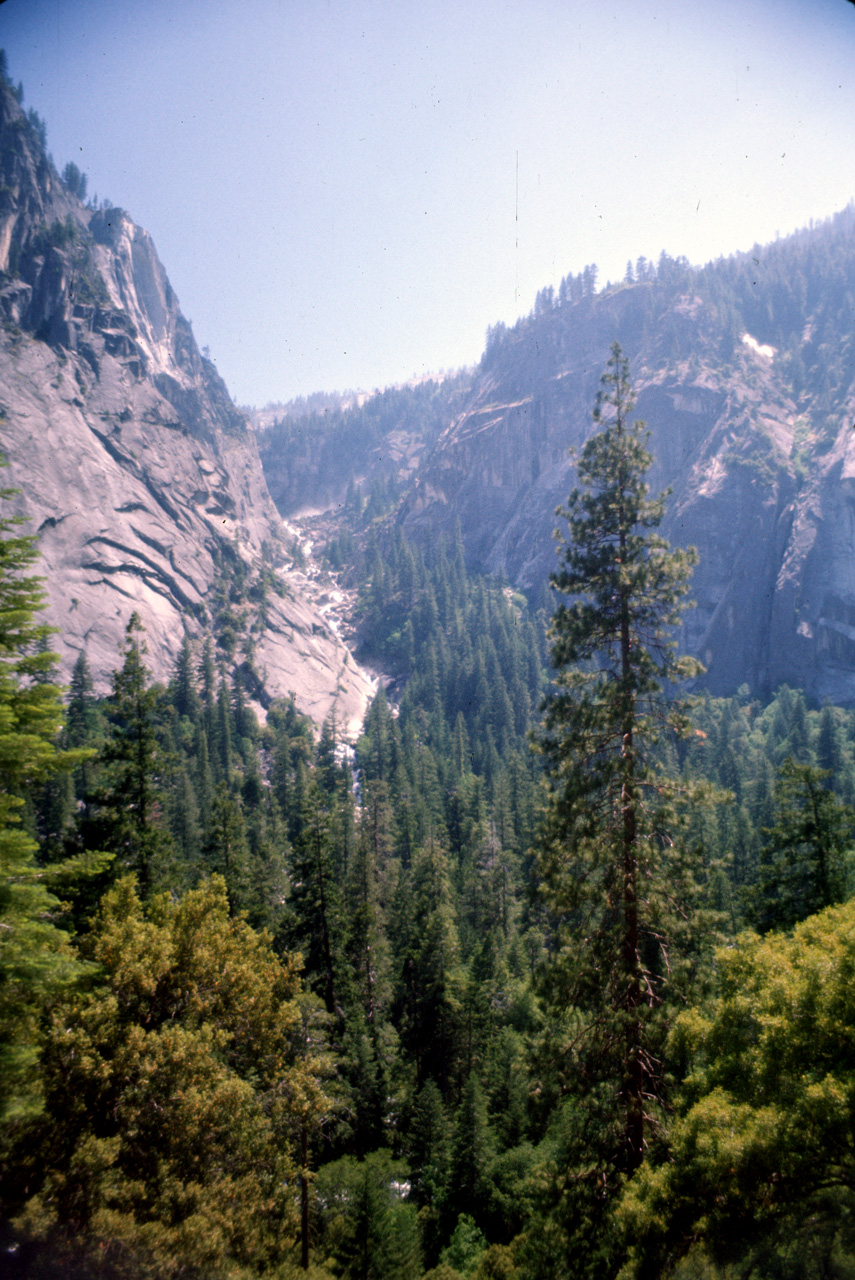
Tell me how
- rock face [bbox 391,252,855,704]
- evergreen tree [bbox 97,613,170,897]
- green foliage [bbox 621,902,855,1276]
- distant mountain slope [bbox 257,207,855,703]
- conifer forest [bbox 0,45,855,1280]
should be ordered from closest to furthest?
green foliage [bbox 621,902,855,1276] < conifer forest [bbox 0,45,855,1280] < evergreen tree [bbox 97,613,170,897] < rock face [bbox 391,252,855,704] < distant mountain slope [bbox 257,207,855,703]

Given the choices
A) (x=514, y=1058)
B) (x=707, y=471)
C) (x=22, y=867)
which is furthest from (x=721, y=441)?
(x=22, y=867)

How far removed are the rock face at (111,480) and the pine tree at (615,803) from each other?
82876 millimetres

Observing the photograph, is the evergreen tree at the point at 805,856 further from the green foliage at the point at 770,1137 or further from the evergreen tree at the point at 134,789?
the evergreen tree at the point at 134,789

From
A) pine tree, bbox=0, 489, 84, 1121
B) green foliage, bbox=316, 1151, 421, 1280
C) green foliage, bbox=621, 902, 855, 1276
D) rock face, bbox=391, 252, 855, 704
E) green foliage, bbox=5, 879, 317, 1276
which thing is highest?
rock face, bbox=391, 252, 855, 704

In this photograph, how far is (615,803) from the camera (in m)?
10.6

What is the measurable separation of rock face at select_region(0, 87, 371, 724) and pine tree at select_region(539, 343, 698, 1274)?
272ft

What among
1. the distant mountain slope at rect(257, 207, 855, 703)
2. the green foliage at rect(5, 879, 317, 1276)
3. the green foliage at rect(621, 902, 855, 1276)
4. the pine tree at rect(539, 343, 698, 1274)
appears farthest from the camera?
the distant mountain slope at rect(257, 207, 855, 703)

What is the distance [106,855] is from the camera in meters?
10.3

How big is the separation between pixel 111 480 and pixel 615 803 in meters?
114

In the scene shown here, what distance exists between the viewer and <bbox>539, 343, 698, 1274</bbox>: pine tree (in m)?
9.90

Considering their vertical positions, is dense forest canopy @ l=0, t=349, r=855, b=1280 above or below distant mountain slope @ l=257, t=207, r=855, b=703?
below

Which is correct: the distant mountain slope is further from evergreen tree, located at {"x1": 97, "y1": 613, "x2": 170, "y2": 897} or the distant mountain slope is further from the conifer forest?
evergreen tree, located at {"x1": 97, "y1": 613, "x2": 170, "y2": 897}

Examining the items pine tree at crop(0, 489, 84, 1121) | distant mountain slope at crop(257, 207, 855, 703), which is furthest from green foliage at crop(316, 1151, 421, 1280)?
distant mountain slope at crop(257, 207, 855, 703)

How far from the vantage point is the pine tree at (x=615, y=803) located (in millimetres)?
9898
